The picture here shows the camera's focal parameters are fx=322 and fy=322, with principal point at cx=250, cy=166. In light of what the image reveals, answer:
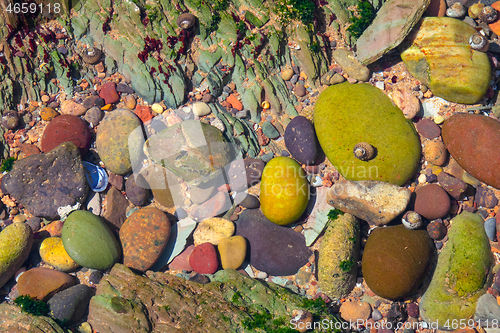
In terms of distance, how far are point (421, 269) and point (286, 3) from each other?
534 centimetres

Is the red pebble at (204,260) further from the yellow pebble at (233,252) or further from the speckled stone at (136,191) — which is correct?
the speckled stone at (136,191)

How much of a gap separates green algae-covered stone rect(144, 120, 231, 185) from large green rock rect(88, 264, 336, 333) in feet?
5.83

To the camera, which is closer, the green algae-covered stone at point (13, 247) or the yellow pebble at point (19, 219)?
the green algae-covered stone at point (13, 247)

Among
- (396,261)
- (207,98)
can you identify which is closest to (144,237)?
(207,98)

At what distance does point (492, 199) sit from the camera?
5.52 meters

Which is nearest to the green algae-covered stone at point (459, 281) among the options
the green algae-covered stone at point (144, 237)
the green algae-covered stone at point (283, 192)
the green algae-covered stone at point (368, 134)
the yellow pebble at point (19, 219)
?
the green algae-covered stone at point (368, 134)

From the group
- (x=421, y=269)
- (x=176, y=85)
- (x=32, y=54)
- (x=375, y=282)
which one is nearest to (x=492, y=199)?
(x=421, y=269)

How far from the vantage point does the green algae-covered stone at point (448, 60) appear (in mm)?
5703

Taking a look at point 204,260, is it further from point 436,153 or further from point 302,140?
point 436,153

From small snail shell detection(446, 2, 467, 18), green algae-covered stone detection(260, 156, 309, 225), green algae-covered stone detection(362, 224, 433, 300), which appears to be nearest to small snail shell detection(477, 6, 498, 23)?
small snail shell detection(446, 2, 467, 18)

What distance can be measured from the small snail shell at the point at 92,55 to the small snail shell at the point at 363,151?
5.23 metres

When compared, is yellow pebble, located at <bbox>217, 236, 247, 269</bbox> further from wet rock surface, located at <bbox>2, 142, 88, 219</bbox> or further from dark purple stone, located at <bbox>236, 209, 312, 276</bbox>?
wet rock surface, located at <bbox>2, 142, 88, 219</bbox>

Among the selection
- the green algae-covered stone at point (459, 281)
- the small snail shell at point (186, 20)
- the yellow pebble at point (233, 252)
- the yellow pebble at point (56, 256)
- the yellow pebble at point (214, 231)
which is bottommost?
the green algae-covered stone at point (459, 281)

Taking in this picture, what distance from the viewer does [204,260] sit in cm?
555
